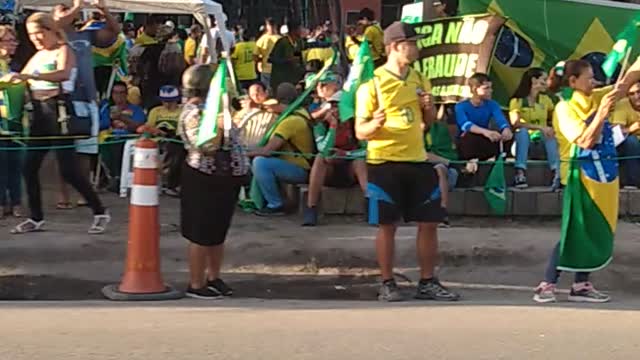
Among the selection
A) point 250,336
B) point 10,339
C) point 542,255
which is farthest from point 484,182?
point 10,339

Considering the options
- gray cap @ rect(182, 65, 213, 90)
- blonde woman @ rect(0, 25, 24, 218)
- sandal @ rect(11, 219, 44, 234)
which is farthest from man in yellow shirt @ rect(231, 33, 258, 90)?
gray cap @ rect(182, 65, 213, 90)

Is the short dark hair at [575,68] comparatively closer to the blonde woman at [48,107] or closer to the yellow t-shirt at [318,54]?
the blonde woman at [48,107]

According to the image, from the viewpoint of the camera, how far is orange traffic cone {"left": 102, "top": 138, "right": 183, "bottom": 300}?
7926mm

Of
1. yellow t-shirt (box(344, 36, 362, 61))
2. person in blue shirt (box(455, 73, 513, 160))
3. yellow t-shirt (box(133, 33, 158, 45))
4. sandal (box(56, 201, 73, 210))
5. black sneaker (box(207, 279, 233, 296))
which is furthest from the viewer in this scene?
yellow t-shirt (box(133, 33, 158, 45))

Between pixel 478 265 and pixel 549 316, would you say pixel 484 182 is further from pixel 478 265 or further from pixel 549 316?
pixel 549 316

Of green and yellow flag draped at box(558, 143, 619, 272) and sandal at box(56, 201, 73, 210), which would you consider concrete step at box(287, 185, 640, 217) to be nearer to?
sandal at box(56, 201, 73, 210)

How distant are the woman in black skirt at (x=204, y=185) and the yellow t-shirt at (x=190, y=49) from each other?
28.6ft

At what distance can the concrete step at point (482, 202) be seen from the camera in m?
10.5

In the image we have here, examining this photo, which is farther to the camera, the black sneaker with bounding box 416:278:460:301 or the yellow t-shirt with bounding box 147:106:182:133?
the yellow t-shirt with bounding box 147:106:182:133

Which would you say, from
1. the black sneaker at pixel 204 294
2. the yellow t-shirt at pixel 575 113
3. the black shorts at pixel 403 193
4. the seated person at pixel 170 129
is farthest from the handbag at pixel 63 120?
the yellow t-shirt at pixel 575 113

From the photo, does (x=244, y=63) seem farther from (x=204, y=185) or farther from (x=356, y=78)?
(x=204, y=185)

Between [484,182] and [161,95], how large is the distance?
3666 millimetres

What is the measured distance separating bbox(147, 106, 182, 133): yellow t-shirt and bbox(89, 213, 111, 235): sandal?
211 centimetres

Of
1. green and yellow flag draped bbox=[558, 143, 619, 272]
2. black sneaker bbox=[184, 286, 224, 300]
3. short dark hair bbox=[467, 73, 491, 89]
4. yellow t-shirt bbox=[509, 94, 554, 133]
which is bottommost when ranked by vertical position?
black sneaker bbox=[184, 286, 224, 300]
